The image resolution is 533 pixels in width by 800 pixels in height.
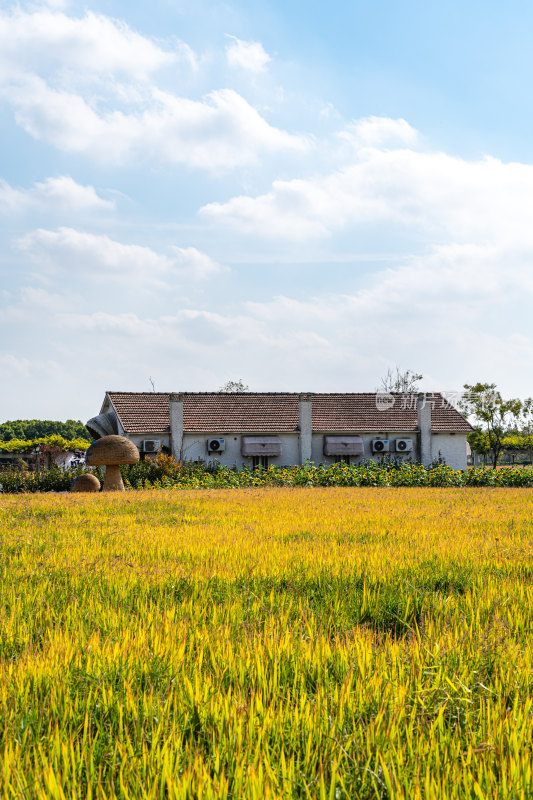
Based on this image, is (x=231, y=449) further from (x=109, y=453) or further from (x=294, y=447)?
(x=109, y=453)

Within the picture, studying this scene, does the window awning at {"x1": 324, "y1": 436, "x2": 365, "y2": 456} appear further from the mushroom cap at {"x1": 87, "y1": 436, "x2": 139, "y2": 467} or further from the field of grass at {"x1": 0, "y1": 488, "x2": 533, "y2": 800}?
the field of grass at {"x1": 0, "y1": 488, "x2": 533, "y2": 800}

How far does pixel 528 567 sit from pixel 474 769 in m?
3.84

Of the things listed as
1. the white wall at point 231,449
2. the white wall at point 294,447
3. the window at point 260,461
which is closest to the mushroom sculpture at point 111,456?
the white wall at point 294,447

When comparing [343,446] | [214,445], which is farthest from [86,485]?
[343,446]

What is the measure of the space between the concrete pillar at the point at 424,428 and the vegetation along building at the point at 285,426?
60 millimetres

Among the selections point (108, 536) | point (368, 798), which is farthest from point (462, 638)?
point (108, 536)

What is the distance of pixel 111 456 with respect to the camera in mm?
20672

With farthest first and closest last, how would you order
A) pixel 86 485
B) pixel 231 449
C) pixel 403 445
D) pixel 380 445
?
pixel 380 445 → pixel 403 445 → pixel 231 449 → pixel 86 485

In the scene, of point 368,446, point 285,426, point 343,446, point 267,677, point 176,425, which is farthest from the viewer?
point 368,446

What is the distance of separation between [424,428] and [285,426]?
850 cm

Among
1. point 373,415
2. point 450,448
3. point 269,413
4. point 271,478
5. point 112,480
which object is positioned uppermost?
point 269,413

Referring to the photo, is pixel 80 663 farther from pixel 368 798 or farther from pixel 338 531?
pixel 338 531

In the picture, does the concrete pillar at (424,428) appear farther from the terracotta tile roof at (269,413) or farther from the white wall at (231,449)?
the white wall at (231,449)

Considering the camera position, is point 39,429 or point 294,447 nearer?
point 294,447
